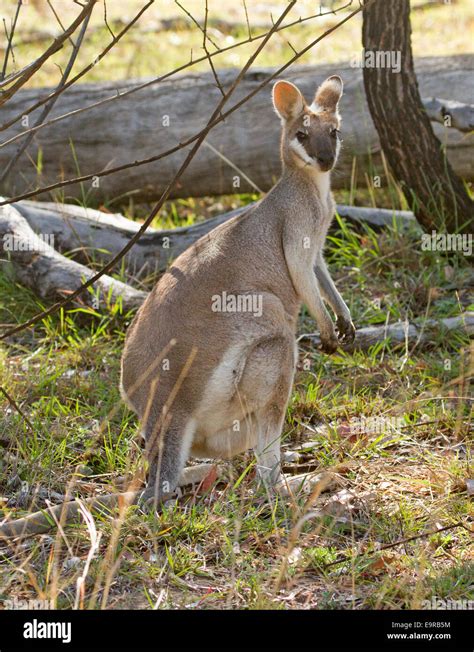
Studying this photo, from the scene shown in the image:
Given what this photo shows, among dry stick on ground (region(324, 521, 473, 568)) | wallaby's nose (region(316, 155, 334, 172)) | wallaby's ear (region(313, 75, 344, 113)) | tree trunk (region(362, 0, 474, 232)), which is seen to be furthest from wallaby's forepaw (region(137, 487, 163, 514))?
tree trunk (region(362, 0, 474, 232))

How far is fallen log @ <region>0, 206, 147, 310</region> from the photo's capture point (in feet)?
18.7

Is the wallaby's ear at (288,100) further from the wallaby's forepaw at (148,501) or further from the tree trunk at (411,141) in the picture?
the wallaby's forepaw at (148,501)

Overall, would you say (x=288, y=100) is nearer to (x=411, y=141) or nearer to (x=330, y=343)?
(x=330, y=343)

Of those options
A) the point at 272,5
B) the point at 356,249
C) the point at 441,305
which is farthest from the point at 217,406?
the point at 272,5

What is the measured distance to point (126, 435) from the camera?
4633 mm

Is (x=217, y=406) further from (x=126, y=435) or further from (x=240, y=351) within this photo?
(x=126, y=435)

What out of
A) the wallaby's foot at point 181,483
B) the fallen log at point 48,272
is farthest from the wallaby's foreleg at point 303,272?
the fallen log at point 48,272

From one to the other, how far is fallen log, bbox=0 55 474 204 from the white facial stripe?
240 cm

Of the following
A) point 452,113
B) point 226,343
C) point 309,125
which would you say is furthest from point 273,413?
point 452,113

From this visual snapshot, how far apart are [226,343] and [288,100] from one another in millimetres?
1402

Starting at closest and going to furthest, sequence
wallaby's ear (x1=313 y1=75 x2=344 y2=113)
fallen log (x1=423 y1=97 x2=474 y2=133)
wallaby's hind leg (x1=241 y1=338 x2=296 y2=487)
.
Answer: wallaby's hind leg (x1=241 y1=338 x2=296 y2=487)
wallaby's ear (x1=313 y1=75 x2=344 y2=113)
fallen log (x1=423 y1=97 x2=474 y2=133)

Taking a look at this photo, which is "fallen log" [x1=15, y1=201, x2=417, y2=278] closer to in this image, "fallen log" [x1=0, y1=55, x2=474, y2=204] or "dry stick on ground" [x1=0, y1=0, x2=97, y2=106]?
"fallen log" [x1=0, y1=55, x2=474, y2=204]

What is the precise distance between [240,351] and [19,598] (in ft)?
4.55

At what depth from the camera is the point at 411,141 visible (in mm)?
6168
